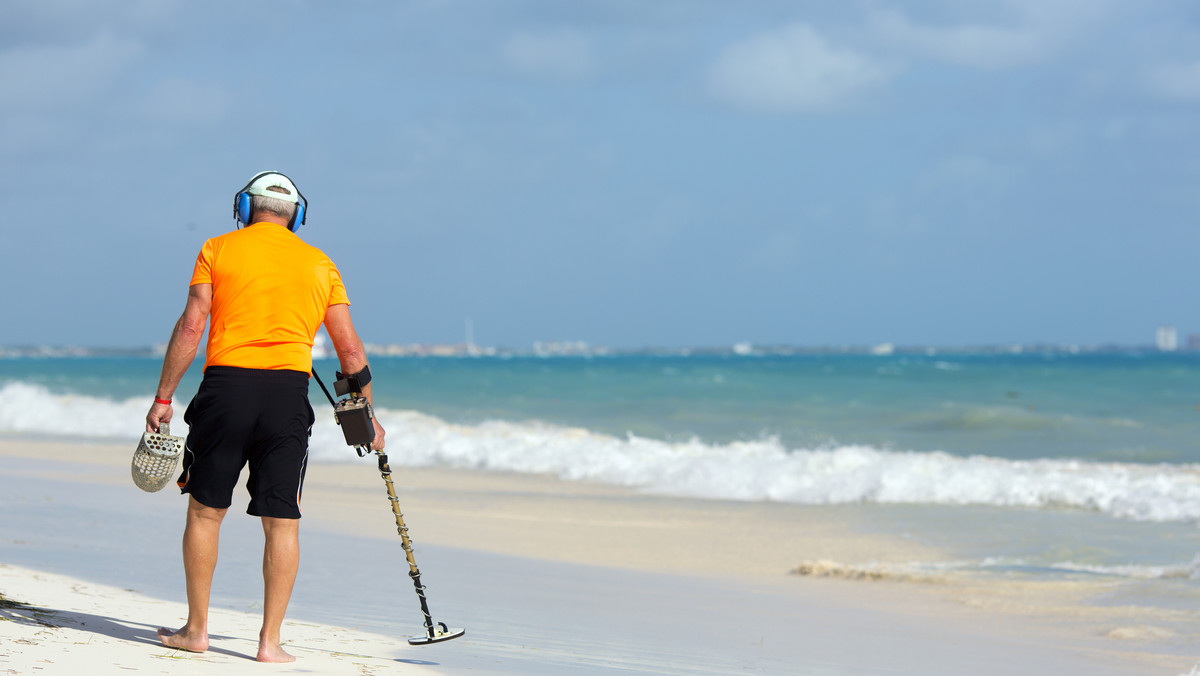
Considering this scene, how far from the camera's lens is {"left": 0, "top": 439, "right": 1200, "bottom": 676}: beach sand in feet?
13.8

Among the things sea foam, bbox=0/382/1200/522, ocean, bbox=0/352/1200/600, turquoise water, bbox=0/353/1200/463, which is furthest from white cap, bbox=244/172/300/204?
turquoise water, bbox=0/353/1200/463

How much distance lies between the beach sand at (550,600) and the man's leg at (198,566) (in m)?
0.07

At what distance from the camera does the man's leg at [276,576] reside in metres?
3.72

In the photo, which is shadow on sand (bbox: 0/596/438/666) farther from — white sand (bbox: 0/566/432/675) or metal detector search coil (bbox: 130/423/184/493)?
metal detector search coil (bbox: 130/423/184/493)

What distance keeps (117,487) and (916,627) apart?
8398 mm

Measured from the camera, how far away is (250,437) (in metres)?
3.64

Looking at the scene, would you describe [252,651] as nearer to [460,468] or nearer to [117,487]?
[117,487]

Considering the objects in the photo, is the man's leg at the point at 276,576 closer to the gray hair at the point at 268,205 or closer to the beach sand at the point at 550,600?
the beach sand at the point at 550,600

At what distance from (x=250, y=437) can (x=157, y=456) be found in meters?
0.35

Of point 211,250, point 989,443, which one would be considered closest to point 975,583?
point 211,250

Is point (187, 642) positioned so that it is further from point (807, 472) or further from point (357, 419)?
point (807, 472)

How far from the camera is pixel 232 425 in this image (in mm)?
3594

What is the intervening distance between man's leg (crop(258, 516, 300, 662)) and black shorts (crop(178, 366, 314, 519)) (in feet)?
0.23

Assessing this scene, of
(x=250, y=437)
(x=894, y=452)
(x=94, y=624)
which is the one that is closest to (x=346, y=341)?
(x=250, y=437)
